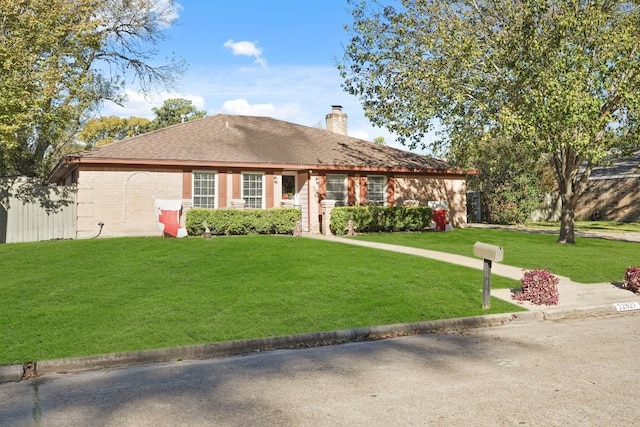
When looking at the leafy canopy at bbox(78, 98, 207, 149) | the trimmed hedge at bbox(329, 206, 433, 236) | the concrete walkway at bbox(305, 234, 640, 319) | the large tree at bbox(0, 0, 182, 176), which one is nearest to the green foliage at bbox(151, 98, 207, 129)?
the leafy canopy at bbox(78, 98, 207, 149)

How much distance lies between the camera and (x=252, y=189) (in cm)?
2141

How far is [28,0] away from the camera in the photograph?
19703mm

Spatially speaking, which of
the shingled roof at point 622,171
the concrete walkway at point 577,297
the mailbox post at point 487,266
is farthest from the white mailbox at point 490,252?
the shingled roof at point 622,171

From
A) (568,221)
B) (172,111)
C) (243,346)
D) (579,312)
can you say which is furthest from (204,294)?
(172,111)

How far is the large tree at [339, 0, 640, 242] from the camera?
14.9 metres

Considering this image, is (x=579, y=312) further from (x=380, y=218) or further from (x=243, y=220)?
(x=243, y=220)

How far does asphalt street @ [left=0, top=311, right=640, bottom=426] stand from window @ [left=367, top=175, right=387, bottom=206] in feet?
→ 55.6

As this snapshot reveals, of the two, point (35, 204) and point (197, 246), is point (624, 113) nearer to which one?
point (197, 246)

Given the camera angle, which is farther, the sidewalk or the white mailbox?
the white mailbox

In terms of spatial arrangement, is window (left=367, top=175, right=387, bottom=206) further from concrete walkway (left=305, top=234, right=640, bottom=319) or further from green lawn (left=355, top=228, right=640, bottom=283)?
concrete walkway (left=305, top=234, right=640, bottom=319)

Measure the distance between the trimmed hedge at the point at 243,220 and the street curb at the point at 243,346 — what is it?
474 inches

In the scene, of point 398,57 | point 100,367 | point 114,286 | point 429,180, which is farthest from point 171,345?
point 429,180

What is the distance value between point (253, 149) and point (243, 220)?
15.4 ft

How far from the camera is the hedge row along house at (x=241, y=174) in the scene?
19.0m
